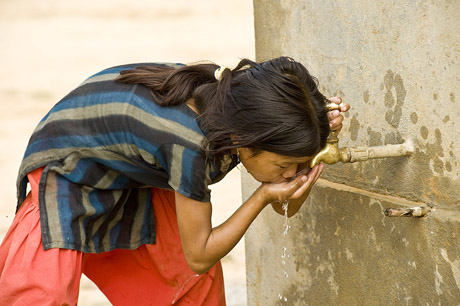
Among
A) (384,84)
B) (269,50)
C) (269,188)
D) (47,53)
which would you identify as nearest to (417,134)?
(384,84)

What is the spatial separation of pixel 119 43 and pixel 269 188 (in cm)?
1092

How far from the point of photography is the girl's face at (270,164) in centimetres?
222

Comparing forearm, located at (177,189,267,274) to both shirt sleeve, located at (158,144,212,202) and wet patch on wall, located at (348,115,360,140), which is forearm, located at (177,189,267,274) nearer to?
shirt sleeve, located at (158,144,212,202)

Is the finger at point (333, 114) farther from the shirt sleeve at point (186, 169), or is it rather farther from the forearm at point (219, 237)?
the shirt sleeve at point (186, 169)

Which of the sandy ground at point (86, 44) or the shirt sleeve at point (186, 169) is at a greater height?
the shirt sleeve at point (186, 169)

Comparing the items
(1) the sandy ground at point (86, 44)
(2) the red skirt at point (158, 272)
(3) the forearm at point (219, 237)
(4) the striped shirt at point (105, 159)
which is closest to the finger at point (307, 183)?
(3) the forearm at point (219, 237)

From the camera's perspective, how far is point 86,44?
1296 centimetres

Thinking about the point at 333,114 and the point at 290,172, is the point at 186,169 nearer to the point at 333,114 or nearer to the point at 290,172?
the point at 290,172

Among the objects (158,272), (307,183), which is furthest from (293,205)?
(158,272)

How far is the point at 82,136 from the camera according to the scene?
240 centimetres

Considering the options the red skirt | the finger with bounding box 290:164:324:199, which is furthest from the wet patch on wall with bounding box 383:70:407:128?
the red skirt

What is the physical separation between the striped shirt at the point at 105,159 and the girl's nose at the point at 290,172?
18cm

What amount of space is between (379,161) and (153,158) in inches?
31.3

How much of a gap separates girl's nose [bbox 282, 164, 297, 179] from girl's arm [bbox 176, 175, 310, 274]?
21 millimetres
